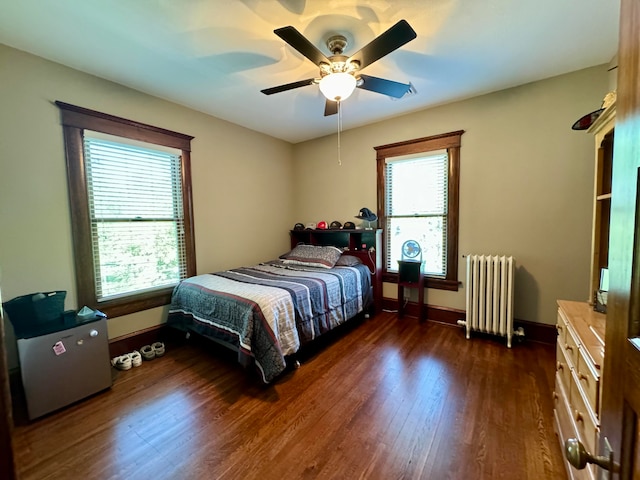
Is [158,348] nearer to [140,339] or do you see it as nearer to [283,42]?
[140,339]

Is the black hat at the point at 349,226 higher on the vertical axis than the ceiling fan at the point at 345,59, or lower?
lower

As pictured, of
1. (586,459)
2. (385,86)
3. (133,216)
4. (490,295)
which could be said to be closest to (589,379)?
(586,459)

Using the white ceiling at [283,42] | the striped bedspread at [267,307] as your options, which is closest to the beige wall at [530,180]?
the white ceiling at [283,42]

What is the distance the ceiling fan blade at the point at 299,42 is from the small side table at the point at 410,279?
8.12 feet

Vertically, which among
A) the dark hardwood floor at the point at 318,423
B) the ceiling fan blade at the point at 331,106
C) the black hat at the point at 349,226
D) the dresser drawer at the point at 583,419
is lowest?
the dark hardwood floor at the point at 318,423

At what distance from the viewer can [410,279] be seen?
3520 mm

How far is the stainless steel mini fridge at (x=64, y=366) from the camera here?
69.9 inches

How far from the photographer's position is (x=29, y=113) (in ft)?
6.93

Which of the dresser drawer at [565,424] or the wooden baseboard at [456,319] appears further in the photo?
the wooden baseboard at [456,319]

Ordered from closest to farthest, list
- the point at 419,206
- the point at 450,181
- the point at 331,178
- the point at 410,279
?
the point at 450,181, the point at 419,206, the point at 410,279, the point at 331,178

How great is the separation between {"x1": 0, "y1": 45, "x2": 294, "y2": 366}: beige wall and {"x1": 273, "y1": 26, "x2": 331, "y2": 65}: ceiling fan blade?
202 cm

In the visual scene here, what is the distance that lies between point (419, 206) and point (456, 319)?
4.82 ft

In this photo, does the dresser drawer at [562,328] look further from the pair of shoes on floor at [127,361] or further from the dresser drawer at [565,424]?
the pair of shoes on floor at [127,361]

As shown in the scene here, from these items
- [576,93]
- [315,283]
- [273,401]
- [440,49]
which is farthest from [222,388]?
[576,93]
